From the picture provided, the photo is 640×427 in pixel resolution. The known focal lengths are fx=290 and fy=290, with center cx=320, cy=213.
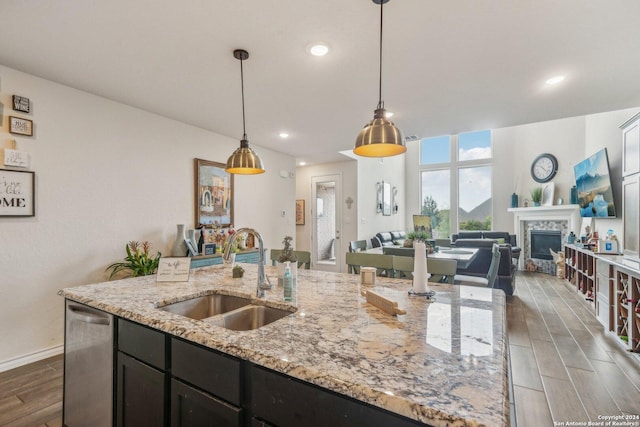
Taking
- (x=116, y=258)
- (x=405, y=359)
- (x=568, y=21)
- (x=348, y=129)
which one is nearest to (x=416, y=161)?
(x=348, y=129)

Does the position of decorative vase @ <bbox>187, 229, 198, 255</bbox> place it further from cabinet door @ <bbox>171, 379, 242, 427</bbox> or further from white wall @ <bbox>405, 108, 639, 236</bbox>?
white wall @ <bbox>405, 108, 639, 236</bbox>

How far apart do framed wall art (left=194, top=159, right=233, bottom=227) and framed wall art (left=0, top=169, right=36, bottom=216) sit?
164 cm

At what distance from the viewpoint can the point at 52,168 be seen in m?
2.67

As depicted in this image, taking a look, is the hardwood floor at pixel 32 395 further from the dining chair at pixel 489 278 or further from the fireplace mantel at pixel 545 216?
the fireplace mantel at pixel 545 216

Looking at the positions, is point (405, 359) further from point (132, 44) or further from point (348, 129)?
point (348, 129)

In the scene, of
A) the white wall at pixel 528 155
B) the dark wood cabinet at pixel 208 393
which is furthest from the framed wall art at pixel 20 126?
the white wall at pixel 528 155

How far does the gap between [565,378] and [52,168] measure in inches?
187

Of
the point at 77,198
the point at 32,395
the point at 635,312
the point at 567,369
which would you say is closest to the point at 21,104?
the point at 77,198

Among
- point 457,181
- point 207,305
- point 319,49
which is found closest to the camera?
point 207,305

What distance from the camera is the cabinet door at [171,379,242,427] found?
3.20 feet

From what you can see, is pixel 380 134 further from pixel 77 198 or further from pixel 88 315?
pixel 77 198

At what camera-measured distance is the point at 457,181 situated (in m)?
8.74

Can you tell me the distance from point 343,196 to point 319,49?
4576mm

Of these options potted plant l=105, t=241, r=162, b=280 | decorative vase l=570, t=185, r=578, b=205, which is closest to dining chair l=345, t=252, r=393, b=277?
potted plant l=105, t=241, r=162, b=280
